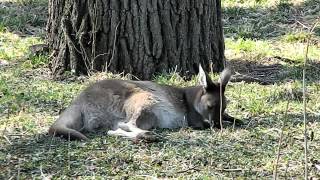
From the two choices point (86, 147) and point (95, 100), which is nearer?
point (86, 147)

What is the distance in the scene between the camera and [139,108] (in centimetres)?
573

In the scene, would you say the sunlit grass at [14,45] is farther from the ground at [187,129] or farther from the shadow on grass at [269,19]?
the shadow on grass at [269,19]

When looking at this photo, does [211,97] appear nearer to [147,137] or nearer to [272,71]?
[147,137]

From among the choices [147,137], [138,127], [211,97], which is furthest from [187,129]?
[147,137]

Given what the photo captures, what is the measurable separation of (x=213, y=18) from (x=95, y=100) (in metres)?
2.47

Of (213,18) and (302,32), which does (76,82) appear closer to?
(213,18)

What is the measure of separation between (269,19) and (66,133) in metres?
6.14

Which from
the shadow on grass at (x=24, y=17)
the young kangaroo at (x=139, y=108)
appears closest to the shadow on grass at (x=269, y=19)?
the shadow on grass at (x=24, y=17)

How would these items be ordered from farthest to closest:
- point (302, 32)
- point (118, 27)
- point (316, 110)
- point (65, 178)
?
point (302, 32), point (118, 27), point (316, 110), point (65, 178)

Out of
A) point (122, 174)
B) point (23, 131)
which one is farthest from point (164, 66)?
point (122, 174)

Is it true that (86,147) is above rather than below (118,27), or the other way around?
below

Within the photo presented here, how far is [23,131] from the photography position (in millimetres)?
5691

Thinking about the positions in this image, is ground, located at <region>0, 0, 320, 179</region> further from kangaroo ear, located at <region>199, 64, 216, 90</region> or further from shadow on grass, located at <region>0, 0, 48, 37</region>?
kangaroo ear, located at <region>199, 64, 216, 90</region>

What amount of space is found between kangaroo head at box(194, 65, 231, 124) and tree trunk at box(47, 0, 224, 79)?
4.76ft
